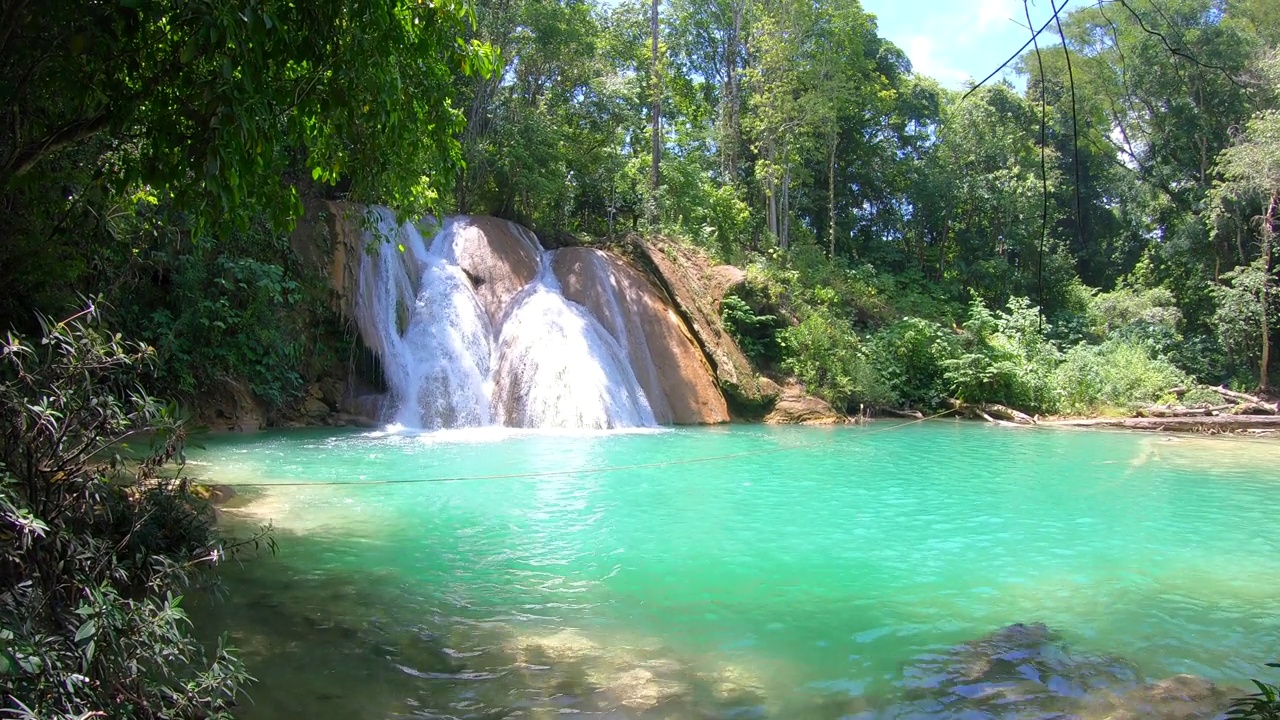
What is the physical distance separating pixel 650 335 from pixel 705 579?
12.9m

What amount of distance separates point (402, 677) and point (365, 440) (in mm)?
9687

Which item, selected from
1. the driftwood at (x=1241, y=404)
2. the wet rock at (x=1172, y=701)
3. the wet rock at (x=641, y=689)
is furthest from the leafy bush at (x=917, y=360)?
the wet rock at (x=641, y=689)

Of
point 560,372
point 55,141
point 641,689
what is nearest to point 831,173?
point 560,372

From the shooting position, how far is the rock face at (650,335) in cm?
1817

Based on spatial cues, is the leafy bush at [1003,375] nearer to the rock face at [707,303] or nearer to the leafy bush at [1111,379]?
the leafy bush at [1111,379]

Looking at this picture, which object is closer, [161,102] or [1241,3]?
[161,102]

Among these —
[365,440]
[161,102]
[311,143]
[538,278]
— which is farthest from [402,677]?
[538,278]

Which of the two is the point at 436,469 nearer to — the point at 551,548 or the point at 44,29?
the point at 551,548

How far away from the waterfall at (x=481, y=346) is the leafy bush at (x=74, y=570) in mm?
12379

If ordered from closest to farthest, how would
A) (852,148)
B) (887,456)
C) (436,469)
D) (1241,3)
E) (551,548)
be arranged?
(551,548) → (436,469) → (887,456) → (1241,3) → (852,148)

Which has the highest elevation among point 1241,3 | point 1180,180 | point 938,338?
→ point 1241,3

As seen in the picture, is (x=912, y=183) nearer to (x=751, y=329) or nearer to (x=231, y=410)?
(x=751, y=329)

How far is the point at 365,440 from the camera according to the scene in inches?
522

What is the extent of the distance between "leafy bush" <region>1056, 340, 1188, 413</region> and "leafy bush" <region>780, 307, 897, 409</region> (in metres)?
4.70
